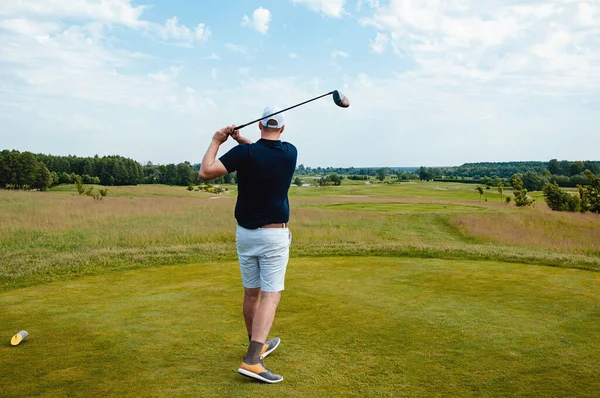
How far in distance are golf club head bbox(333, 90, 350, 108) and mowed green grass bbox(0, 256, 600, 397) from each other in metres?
2.26

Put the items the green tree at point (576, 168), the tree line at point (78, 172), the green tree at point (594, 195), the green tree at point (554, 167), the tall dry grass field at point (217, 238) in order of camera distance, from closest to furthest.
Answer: the tall dry grass field at point (217, 238) < the green tree at point (594, 195) < the tree line at point (78, 172) < the green tree at point (576, 168) < the green tree at point (554, 167)

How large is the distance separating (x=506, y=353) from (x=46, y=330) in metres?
4.35

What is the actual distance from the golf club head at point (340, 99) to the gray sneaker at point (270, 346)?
7.75 feet

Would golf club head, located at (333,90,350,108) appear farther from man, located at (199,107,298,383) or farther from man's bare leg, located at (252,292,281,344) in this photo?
man's bare leg, located at (252,292,281,344)

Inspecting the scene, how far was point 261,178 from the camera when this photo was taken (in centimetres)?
386

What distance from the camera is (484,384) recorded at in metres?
3.49

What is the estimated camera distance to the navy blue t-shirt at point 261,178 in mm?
3812

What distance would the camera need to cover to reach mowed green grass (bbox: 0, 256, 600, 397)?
3451 millimetres

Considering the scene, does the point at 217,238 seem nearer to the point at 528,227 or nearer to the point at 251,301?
the point at 251,301

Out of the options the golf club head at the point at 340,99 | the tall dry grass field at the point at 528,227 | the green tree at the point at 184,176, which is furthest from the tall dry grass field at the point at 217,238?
the green tree at the point at 184,176

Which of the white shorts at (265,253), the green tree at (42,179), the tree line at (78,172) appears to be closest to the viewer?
the white shorts at (265,253)

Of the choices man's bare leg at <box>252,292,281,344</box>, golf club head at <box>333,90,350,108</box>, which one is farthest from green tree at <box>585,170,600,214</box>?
man's bare leg at <box>252,292,281,344</box>

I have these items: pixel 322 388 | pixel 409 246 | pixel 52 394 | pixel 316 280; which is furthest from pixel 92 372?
pixel 409 246

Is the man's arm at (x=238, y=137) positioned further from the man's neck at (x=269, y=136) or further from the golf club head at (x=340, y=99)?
the golf club head at (x=340, y=99)
